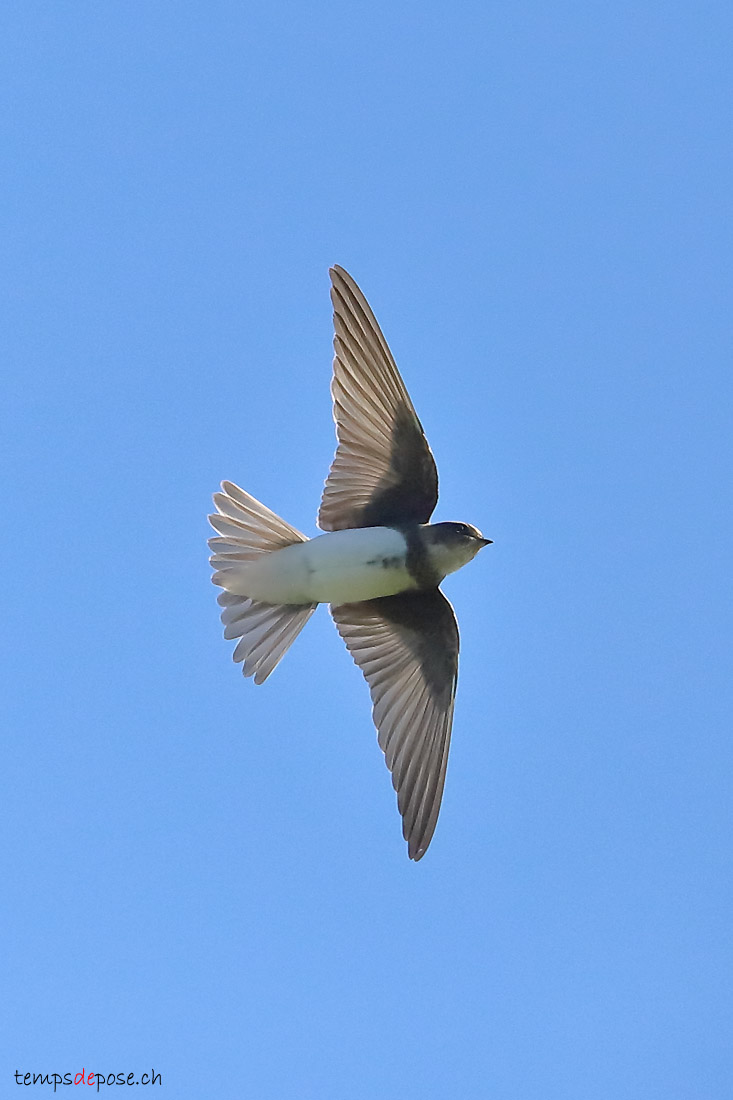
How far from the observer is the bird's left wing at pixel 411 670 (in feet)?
22.0

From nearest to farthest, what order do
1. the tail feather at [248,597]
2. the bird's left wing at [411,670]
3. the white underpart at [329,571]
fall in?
the white underpart at [329,571] < the tail feather at [248,597] < the bird's left wing at [411,670]

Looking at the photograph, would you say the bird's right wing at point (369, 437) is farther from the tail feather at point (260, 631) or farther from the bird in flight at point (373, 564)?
the tail feather at point (260, 631)

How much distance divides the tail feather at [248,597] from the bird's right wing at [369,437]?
7.9 inches

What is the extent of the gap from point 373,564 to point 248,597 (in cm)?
50

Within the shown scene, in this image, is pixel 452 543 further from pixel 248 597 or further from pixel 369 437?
pixel 248 597

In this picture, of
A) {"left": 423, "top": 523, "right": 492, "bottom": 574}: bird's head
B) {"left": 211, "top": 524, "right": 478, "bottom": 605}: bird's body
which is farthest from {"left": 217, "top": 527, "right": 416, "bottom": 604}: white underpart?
{"left": 423, "top": 523, "right": 492, "bottom": 574}: bird's head

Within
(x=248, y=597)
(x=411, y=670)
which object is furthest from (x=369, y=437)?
(x=411, y=670)

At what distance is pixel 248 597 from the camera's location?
21.7 ft

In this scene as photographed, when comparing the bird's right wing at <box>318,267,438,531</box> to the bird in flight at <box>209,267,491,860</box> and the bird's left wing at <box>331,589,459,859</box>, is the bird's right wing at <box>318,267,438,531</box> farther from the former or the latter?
the bird's left wing at <box>331,589,459,859</box>

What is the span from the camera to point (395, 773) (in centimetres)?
665

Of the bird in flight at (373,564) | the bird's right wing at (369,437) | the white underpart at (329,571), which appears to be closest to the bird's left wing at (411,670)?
the bird in flight at (373,564)

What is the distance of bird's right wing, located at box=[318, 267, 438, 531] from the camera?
255 inches

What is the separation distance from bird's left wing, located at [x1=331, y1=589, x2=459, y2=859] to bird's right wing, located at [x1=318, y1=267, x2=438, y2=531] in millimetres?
340

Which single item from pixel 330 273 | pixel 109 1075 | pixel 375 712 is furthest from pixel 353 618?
pixel 109 1075
